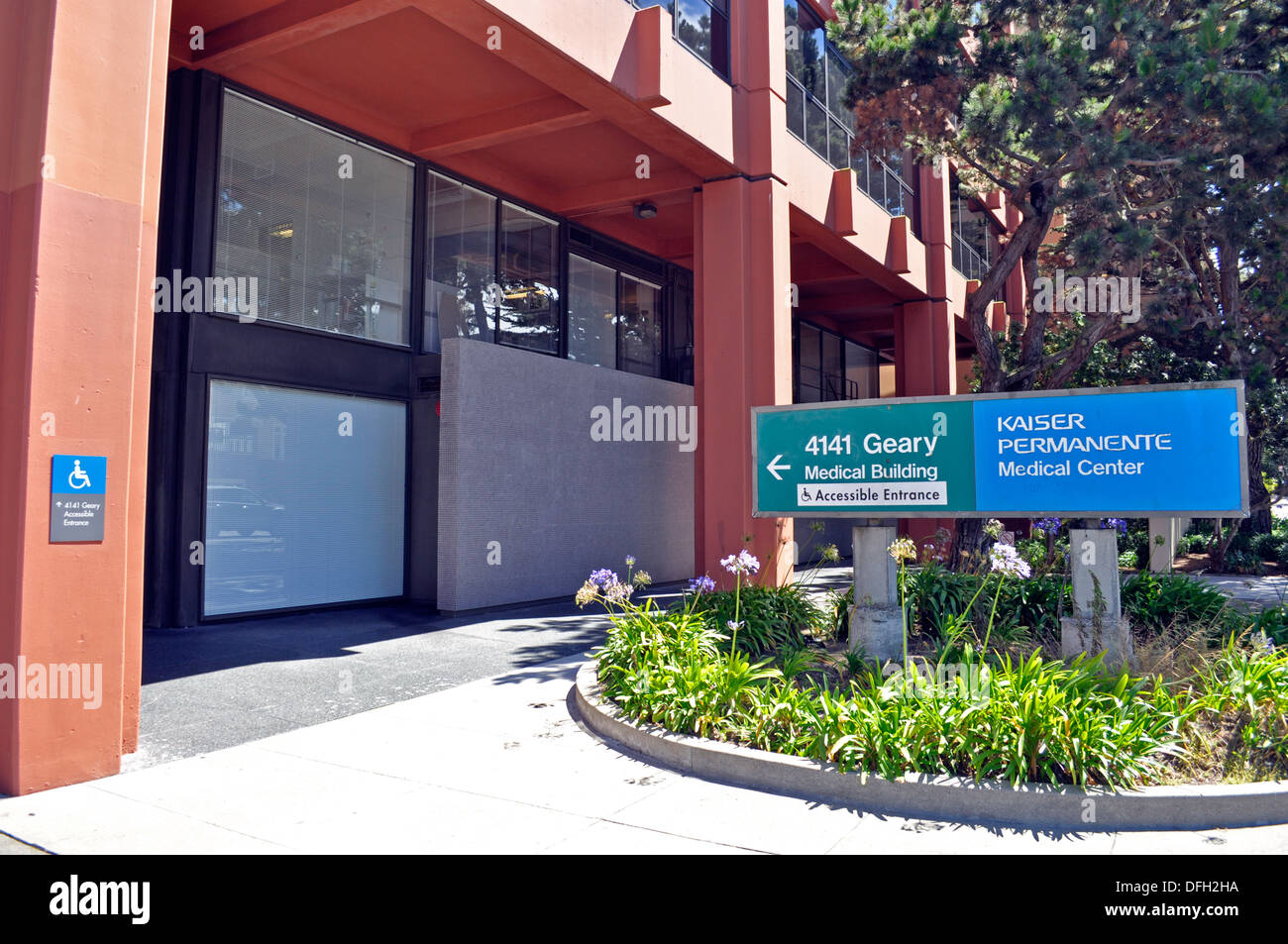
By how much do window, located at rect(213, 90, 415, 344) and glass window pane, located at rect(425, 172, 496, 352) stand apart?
435 millimetres

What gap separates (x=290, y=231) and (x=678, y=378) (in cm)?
888

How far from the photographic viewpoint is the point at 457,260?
13.7 metres

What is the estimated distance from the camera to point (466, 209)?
14.0m

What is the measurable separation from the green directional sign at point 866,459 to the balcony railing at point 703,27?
6647 millimetres

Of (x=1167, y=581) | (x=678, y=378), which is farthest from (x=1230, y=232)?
(x=678, y=378)

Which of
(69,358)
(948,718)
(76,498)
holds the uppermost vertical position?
(69,358)

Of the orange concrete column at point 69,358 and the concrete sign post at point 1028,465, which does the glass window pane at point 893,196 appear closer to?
the concrete sign post at point 1028,465

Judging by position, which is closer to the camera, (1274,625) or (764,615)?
(1274,625)

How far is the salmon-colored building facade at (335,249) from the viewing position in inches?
207

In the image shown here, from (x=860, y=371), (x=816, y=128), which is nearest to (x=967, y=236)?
(x=860, y=371)

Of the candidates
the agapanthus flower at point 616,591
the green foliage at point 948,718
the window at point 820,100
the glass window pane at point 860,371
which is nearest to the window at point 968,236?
the glass window pane at point 860,371

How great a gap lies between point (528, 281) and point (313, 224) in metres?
3.90

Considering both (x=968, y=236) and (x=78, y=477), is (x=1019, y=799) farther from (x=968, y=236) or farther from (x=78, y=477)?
(x=968, y=236)

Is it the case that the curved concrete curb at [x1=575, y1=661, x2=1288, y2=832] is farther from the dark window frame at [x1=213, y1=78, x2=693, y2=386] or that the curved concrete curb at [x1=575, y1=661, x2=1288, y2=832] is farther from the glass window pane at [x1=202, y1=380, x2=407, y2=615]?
the dark window frame at [x1=213, y1=78, x2=693, y2=386]
